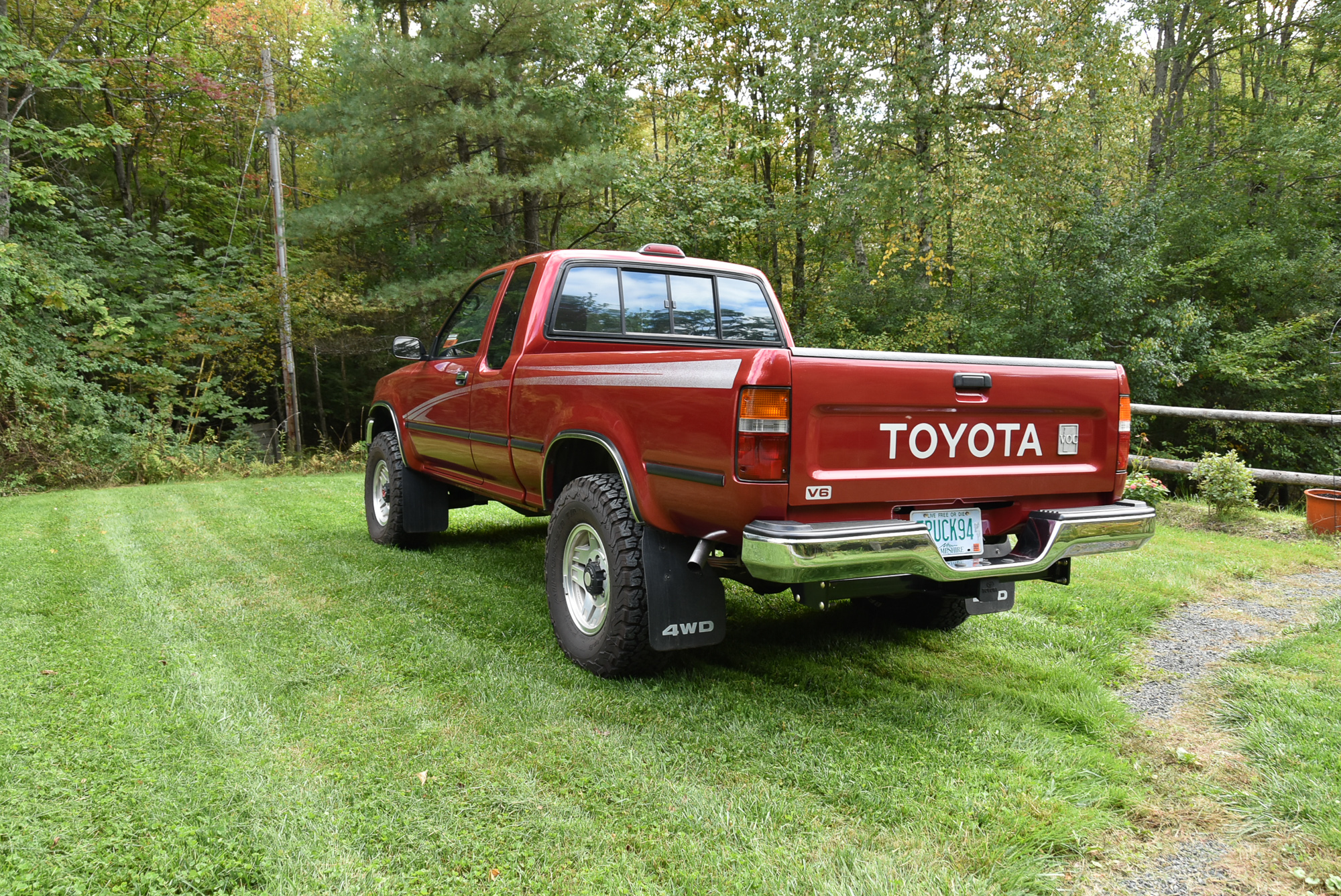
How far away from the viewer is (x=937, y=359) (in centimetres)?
294

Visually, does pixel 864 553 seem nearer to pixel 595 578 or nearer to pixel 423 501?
pixel 595 578

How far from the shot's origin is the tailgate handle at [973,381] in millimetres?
2963

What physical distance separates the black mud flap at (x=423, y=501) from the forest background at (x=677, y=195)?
8.10 meters

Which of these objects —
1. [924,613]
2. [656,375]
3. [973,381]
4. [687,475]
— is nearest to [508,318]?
[656,375]

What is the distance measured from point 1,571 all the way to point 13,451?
729 centimetres

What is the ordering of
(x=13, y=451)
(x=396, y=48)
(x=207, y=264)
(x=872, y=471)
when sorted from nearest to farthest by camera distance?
(x=872, y=471), (x=13, y=451), (x=396, y=48), (x=207, y=264)

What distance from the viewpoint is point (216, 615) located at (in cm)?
441

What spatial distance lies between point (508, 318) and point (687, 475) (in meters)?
2.19

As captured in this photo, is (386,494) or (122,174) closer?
(386,494)

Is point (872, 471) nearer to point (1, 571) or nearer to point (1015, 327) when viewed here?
point (1, 571)

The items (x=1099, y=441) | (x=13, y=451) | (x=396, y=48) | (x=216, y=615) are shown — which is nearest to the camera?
(x=1099, y=441)

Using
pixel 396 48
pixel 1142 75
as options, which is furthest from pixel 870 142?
pixel 1142 75

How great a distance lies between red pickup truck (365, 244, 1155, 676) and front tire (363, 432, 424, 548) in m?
1.67

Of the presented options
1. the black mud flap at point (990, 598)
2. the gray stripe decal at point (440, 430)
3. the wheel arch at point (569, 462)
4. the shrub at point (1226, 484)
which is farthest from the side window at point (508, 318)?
the shrub at point (1226, 484)
